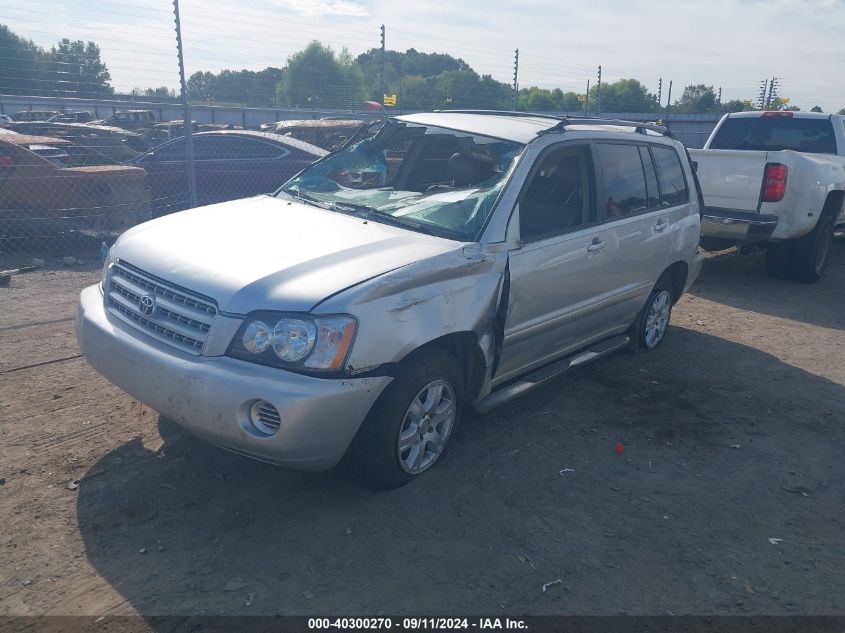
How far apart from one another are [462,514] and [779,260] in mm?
7338

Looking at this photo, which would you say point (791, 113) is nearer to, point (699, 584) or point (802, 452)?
point (802, 452)

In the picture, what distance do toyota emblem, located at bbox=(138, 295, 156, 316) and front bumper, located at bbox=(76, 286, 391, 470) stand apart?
0.15 meters

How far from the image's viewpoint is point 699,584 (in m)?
3.14

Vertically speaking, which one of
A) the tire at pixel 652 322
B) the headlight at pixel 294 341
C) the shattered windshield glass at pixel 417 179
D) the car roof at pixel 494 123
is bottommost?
the tire at pixel 652 322

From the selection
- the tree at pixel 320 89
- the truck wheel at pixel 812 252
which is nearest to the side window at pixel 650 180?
the truck wheel at pixel 812 252

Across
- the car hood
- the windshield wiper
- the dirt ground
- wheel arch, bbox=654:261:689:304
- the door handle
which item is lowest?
the dirt ground

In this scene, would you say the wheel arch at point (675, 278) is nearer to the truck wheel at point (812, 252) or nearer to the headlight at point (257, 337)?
the truck wheel at point (812, 252)

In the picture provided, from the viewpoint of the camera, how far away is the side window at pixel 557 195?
14.2 ft

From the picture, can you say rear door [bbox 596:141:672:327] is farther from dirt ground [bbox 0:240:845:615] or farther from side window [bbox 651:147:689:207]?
dirt ground [bbox 0:240:845:615]

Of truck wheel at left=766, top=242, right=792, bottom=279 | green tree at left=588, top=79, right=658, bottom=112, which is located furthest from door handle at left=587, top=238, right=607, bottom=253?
green tree at left=588, top=79, right=658, bottom=112

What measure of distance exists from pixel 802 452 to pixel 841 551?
3.78 ft

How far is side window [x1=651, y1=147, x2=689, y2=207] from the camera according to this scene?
19.0 ft

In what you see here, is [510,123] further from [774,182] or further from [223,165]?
[223,165]

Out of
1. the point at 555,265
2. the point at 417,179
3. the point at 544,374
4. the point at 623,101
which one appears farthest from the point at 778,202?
the point at 623,101
